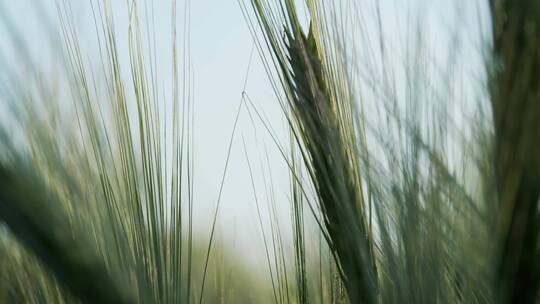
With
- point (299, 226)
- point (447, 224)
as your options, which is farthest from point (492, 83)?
point (299, 226)

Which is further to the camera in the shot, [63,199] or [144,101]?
[144,101]

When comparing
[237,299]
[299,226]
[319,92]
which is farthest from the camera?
[237,299]

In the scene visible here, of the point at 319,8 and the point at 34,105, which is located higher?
the point at 319,8

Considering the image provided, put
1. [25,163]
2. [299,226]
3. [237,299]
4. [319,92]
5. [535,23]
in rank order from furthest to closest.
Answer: [237,299], [299,226], [319,92], [25,163], [535,23]

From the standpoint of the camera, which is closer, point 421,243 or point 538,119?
point 538,119

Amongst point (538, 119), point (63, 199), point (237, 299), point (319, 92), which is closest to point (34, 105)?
point (63, 199)

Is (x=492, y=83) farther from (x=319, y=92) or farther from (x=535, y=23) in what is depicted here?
(x=319, y=92)

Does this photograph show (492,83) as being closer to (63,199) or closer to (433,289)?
(433,289)

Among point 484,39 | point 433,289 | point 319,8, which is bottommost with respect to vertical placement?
point 433,289

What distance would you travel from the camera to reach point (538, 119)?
554mm

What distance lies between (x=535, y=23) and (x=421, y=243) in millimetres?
213

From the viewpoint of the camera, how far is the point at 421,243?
2.30 ft

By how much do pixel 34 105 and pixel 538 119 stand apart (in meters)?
0.38

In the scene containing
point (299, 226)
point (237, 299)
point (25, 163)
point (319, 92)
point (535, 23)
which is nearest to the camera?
point (535, 23)
